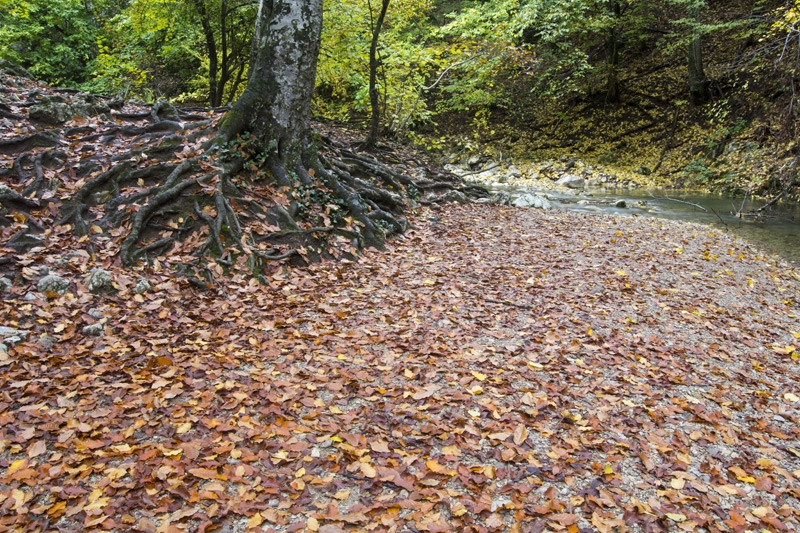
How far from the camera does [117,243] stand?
18.0 feet

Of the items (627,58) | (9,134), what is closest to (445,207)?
(9,134)

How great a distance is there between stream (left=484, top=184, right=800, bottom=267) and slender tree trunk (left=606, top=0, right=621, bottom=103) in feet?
23.2

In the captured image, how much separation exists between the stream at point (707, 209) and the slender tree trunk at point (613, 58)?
279 inches

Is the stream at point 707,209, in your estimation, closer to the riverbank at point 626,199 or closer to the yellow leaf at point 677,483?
the riverbank at point 626,199

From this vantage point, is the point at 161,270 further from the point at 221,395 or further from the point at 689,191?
the point at 689,191

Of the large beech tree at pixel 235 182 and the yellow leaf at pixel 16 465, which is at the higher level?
the large beech tree at pixel 235 182

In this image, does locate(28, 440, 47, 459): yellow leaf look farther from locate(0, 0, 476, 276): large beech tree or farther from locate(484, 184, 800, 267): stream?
locate(484, 184, 800, 267): stream

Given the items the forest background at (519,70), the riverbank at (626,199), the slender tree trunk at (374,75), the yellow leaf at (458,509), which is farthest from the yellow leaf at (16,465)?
the riverbank at (626,199)

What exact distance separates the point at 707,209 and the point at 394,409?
515 inches

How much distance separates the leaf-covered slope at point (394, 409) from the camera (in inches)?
113

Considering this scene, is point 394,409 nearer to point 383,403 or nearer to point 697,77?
point 383,403

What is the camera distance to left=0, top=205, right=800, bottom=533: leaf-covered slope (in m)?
→ 2.87

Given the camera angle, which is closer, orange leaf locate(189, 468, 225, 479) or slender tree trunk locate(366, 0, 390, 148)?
orange leaf locate(189, 468, 225, 479)

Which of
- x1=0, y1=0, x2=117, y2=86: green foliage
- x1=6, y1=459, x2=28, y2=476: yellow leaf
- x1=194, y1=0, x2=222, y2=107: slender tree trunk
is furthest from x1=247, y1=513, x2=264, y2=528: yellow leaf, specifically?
x1=0, y1=0, x2=117, y2=86: green foliage
